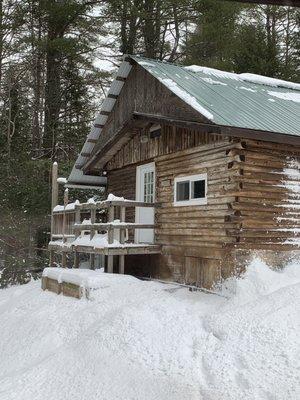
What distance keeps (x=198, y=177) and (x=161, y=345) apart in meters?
4.92

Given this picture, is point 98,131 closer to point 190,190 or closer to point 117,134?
point 117,134

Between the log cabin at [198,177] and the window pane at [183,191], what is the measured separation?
0.03 metres

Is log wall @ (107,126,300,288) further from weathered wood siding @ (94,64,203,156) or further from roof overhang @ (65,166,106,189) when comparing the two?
roof overhang @ (65,166,106,189)

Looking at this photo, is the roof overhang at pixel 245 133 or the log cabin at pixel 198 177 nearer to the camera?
the roof overhang at pixel 245 133

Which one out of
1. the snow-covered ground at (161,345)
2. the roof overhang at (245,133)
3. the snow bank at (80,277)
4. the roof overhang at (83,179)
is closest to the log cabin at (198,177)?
the roof overhang at (245,133)

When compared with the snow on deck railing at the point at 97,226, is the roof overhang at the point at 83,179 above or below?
above

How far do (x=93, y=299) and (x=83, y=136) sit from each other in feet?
54.1

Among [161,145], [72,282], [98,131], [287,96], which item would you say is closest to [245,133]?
[161,145]

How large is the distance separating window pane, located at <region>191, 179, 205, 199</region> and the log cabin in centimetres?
3

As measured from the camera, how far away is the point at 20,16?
23.7 m

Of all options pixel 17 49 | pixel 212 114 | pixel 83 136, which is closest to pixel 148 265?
pixel 212 114

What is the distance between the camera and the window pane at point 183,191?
12547mm

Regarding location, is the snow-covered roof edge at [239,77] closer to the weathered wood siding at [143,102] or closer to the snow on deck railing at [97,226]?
the weathered wood siding at [143,102]

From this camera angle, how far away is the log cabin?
10.8m
